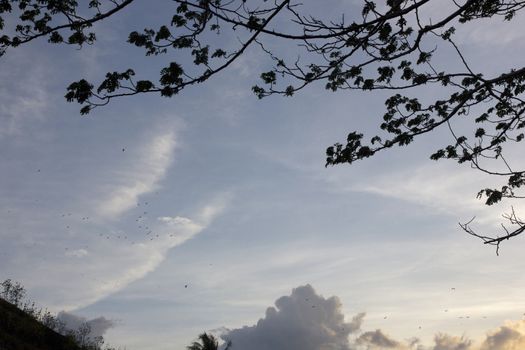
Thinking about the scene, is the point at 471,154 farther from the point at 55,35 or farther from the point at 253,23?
the point at 55,35

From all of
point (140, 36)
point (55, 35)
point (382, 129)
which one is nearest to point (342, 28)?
point (140, 36)

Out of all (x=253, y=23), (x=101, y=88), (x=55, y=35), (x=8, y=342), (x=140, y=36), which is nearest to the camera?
(x=253, y=23)

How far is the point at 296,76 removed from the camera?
7379 millimetres

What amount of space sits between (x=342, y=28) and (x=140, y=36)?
306 cm

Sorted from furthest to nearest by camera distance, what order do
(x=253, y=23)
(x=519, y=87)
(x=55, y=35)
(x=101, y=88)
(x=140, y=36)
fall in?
1. (x=519, y=87)
2. (x=55, y=35)
3. (x=140, y=36)
4. (x=101, y=88)
5. (x=253, y=23)

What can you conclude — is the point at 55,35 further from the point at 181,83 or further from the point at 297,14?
the point at 297,14

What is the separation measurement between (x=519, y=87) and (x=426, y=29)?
4404mm

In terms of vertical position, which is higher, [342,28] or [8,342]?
[342,28]

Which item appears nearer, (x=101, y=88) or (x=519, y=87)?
(x=101, y=88)

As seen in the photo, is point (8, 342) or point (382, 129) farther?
point (8, 342)

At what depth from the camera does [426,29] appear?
20.3 ft

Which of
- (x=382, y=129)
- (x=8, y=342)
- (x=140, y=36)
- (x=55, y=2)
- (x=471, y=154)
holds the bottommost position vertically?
(x=8, y=342)

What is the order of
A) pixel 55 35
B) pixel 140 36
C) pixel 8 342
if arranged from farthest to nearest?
pixel 8 342 → pixel 55 35 → pixel 140 36

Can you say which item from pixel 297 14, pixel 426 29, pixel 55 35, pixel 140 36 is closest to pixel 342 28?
pixel 297 14
